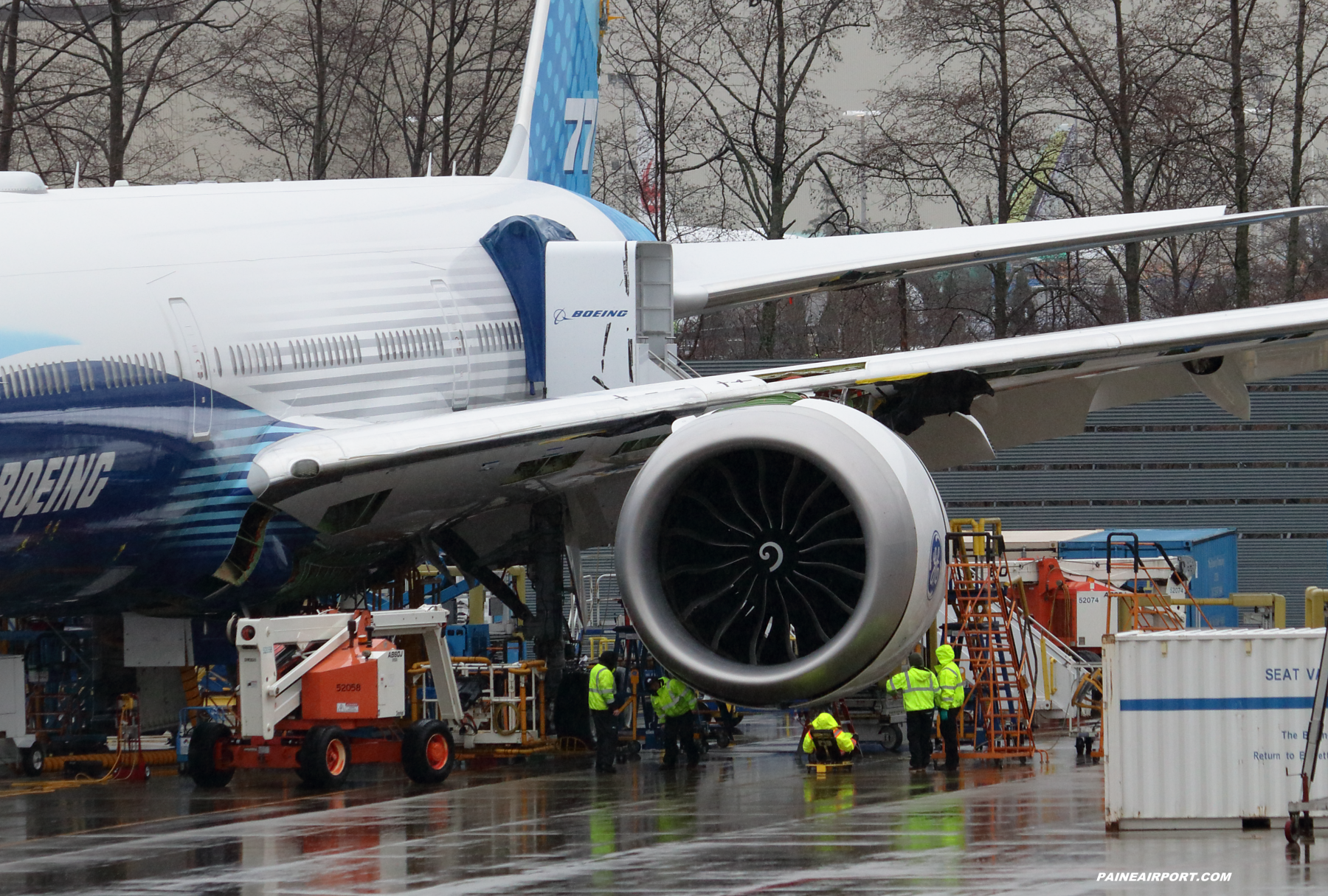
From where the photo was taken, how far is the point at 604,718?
14.2 m

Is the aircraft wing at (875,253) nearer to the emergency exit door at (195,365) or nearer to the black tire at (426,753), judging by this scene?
the black tire at (426,753)

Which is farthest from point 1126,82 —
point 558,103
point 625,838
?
point 625,838

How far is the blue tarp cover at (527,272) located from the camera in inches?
575

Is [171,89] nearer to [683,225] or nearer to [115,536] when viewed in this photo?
[683,225]

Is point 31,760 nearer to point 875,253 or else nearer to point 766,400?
point 766,400

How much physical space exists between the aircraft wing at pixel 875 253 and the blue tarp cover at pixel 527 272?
1321 millimetres

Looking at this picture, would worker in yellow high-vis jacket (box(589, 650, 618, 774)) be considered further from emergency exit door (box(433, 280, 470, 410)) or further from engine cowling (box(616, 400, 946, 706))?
engine cowling (box(616, 400, 946, 706))

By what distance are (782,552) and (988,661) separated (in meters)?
6.38

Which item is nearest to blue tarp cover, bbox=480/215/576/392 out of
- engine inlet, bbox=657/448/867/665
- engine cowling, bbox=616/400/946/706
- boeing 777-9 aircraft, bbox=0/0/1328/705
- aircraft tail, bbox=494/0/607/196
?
boeing 777-9 aircraft, bbox=0/0/1328/705

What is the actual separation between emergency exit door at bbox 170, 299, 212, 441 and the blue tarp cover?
3.56 metres

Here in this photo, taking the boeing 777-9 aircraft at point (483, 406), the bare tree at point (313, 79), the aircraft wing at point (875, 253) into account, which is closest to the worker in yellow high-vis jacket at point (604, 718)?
the boeing 777-9 aircraft at point (483, 406)

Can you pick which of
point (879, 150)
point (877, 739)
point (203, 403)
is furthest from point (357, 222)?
point (879, 150)

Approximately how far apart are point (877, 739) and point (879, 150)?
13.9 m

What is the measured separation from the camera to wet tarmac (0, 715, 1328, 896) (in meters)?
8.34
